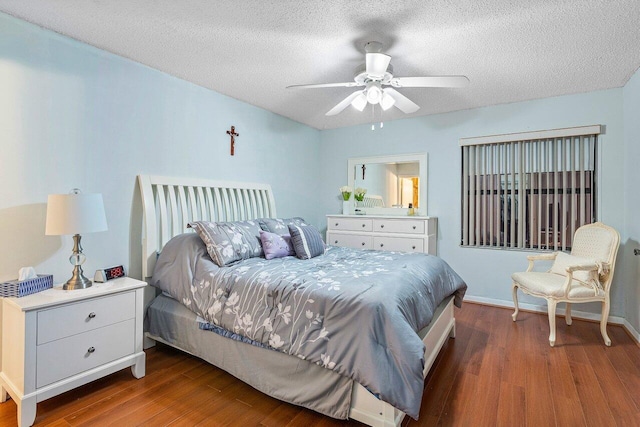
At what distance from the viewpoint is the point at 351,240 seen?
4402mm

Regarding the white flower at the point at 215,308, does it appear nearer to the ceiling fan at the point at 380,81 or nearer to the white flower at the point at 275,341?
the white flower at the point at 275,341

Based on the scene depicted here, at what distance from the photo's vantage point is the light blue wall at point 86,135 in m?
2.10

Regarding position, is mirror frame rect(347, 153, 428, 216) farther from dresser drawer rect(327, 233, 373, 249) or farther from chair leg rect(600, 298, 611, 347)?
chair leg rect(600, 298, 611, 347)

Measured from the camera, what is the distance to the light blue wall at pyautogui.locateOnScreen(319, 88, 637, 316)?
10.9 ft

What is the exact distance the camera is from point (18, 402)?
5.71 ft

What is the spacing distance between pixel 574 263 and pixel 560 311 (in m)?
0.98

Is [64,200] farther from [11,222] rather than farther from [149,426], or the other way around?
[149,426]

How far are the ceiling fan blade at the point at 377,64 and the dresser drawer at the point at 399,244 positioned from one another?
218 centimetres

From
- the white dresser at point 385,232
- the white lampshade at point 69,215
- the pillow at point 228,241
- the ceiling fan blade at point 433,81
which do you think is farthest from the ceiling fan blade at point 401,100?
the white lampshade at point 69,215

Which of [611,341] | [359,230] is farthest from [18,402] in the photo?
→ [611,341]

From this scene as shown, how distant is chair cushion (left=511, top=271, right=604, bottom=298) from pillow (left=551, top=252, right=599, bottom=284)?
0.06m

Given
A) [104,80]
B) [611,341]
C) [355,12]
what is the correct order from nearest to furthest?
[355,12]
[104,80]
[611,341]

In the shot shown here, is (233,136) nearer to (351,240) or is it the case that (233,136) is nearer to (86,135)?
(86,135)

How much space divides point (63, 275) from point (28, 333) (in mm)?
668
